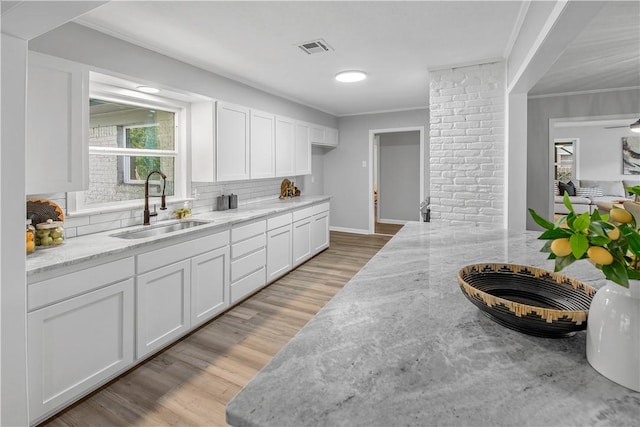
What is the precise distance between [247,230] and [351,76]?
6.73 ft

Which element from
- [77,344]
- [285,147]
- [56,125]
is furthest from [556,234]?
[285,147]

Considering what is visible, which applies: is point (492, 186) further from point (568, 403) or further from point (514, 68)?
point (568, 403)

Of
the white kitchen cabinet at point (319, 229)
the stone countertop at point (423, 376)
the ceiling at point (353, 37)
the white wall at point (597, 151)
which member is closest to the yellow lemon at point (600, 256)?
the stone countertop at point (423, 376)

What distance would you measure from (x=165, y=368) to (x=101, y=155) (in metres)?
1.72

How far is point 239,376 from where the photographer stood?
2.16 metres

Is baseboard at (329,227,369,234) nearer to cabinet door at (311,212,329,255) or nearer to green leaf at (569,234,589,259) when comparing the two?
cabinet door at (311,212,329,255)

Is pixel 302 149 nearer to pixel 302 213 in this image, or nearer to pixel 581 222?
pixel 302 213

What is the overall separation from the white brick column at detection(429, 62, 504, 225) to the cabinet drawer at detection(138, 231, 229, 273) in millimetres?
2301

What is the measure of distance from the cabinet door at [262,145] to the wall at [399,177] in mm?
4012

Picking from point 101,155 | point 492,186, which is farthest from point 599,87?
point 101,155

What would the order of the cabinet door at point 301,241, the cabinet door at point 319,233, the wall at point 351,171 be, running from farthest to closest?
the wall at point 351,171, the cabinet door at point 319,233, the cabinet door at point 301,241

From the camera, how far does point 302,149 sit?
516cm

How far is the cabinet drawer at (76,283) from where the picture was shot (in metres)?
1.65

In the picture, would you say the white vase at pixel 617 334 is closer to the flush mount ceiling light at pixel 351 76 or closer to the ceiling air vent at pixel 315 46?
the ceiling air vent at pixel 315 46
